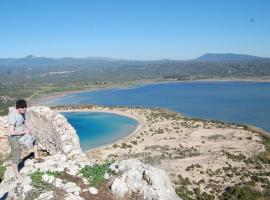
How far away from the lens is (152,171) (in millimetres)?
9742

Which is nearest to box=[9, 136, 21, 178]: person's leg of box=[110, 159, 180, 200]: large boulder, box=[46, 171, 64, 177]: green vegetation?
box=[46, 171, 64, 177]: green vegetation

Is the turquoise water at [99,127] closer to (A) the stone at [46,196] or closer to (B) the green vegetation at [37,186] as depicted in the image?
(B) the green vegetation at [37,186]

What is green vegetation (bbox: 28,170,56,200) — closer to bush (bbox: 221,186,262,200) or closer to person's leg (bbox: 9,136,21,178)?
person's leg (bbox: 9,136,21,178)

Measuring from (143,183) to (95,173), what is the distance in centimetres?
142

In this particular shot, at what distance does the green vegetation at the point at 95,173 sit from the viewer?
9703mm

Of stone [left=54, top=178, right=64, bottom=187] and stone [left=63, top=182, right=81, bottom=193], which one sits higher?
stone [left=54, top=178, right=64, bottom=187]

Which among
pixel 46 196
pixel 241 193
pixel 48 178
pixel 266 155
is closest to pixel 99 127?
pixel 266 155

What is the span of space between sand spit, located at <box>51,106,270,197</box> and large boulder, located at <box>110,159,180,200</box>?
8.29m

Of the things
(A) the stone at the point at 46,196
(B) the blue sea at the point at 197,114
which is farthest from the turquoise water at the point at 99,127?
(A) the stone at the point at 46,196

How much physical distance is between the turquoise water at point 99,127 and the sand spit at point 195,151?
2.08m

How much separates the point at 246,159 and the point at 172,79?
451ft

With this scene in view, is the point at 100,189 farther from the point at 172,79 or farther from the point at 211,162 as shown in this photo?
the point at 172,79

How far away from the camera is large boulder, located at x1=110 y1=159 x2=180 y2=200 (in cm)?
920

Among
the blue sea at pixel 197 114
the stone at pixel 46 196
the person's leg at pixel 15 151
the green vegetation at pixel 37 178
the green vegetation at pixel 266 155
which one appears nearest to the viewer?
the stone at pixel 46 196
